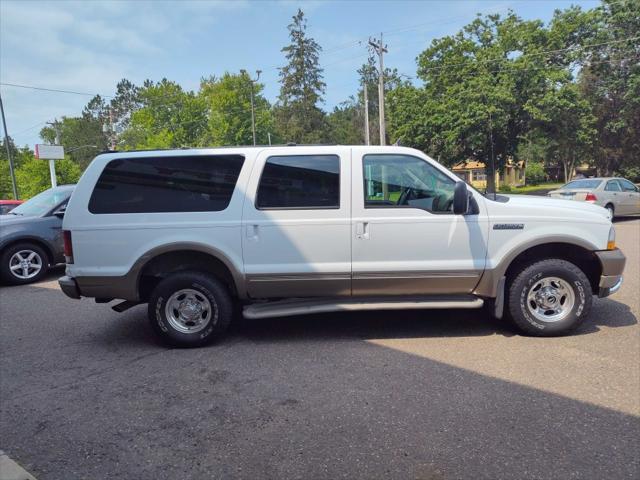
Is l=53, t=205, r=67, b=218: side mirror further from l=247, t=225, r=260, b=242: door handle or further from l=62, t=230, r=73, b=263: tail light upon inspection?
l=247, t=225, r=260, b=242: door handle

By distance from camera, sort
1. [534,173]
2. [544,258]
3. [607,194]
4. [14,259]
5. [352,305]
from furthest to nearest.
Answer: [534,173], [607,194], [14,259], [544,258], [352,305]

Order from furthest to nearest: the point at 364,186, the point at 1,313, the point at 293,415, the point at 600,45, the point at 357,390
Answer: the point at 600,45 → the point at 1,313 → the point at 364,186 → the point at 357,390 → the point at 293,415

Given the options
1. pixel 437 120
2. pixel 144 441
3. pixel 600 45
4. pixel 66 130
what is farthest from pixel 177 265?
pixel 66 130

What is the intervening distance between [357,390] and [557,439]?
55.5 inches

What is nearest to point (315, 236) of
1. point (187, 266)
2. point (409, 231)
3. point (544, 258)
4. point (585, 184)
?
point (409, 231)

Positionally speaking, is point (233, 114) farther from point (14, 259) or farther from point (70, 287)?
point (70, 287)

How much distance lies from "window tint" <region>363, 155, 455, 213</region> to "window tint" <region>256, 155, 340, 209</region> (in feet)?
1.12

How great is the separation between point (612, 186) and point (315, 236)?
1391cm

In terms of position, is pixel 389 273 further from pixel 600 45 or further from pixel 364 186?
pixel 600 45

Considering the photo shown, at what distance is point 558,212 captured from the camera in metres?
4.54

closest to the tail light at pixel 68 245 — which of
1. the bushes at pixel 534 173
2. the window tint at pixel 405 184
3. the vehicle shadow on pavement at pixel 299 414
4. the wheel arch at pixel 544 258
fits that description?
the vehicle shadow on pavement at pixel 299 414

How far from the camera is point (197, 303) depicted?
15.3 feet

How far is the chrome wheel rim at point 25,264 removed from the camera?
8.00 metres

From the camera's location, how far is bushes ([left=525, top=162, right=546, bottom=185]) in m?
66.8
